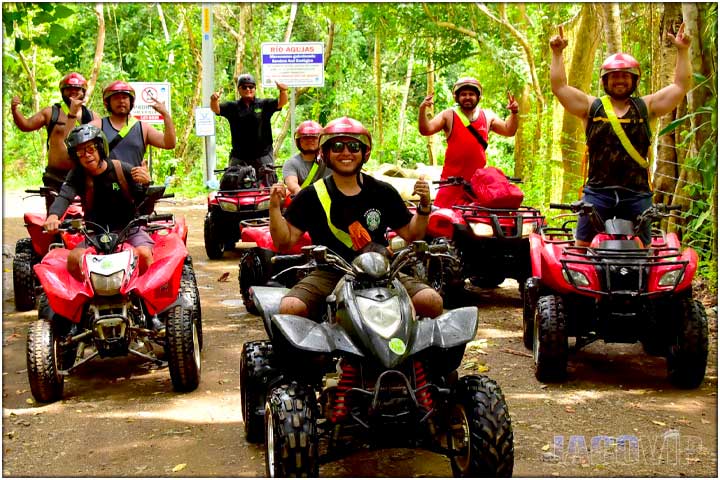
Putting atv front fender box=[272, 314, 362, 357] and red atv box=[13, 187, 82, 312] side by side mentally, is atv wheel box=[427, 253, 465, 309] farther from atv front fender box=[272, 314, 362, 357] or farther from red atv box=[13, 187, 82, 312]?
atv front fender box=[272, 314, 362, 357]

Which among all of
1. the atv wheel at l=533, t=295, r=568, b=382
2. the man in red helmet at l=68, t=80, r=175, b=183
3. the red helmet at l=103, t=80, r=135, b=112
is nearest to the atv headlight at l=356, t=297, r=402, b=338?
the atv wheel at l=533, t=295, r=568, b=382

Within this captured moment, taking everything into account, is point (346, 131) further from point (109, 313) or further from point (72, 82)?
point (72, 82)

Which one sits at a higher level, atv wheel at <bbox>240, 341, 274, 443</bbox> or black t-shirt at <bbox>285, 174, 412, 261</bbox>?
black t-shirt at <bbox>285, 174, 412, 261</bbox>

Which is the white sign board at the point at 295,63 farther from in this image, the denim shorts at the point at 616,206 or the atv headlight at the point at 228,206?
the denim shorts at the point at 616,206

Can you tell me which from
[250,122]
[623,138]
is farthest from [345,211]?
[250,122]

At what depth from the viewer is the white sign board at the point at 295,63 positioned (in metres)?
16.0

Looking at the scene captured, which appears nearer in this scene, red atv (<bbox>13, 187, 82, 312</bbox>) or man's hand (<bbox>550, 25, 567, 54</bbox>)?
man's hand (<bbox>550, 25, 567, 54</bbox>)

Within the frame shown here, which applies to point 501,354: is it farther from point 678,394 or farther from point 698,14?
point 698,14

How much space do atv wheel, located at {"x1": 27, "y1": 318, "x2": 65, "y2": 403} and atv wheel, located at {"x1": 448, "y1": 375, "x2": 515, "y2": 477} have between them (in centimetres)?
311

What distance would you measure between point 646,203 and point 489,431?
317 cm

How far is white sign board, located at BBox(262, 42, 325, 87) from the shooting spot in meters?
16.0

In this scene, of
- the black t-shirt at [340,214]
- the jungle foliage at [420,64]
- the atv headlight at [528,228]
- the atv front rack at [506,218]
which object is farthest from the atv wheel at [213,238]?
the black t-shirt at [340,214]

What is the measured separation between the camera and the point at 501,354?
7.42 metres

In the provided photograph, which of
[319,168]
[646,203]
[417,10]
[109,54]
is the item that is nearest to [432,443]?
[646,203]
